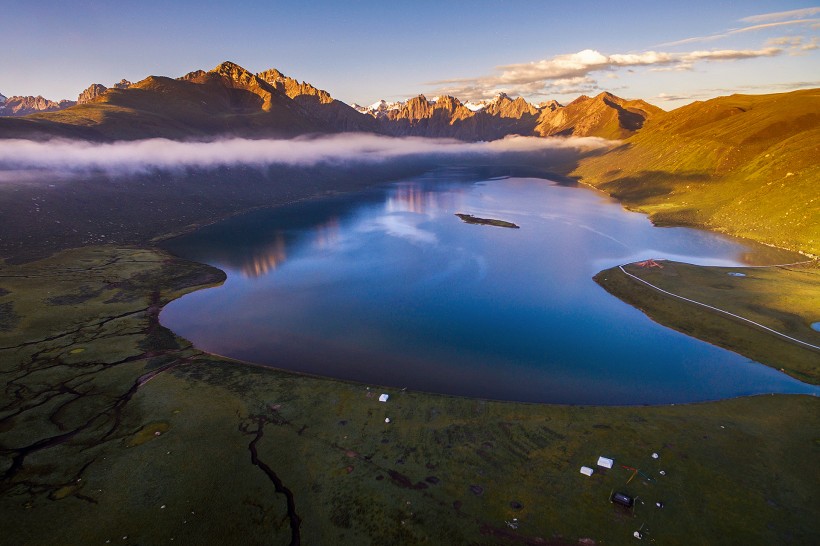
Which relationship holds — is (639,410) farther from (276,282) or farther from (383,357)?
(276,282)

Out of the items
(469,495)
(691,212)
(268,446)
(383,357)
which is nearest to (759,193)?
(691,212)

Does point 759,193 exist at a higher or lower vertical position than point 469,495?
higher

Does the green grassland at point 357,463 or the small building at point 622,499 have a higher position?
the small building at point 622,499

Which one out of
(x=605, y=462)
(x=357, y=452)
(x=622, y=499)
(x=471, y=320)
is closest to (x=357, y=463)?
(x=357, y=452)

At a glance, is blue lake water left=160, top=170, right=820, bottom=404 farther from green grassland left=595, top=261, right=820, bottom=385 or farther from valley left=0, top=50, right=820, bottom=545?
valley left=0, top=50, right=820, bottom=545

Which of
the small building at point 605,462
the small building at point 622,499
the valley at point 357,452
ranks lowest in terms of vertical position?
the valley at point 357,452

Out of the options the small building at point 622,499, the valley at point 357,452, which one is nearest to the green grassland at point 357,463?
the valley at point 357,452

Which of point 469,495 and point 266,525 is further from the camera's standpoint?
point 469,495

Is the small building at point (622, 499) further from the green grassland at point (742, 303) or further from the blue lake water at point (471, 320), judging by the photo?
the green grassland at point (742, 303)
